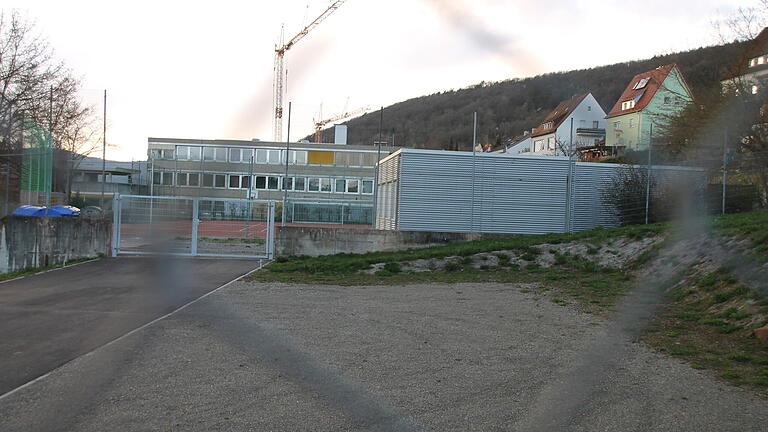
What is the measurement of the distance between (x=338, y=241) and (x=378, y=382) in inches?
546

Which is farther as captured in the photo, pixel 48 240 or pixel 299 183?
pixel 299 183

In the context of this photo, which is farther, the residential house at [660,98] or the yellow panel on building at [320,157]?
the yellow panel on building at [320,157]

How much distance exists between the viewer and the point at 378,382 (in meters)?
5.50

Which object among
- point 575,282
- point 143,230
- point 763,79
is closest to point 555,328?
point 575,282

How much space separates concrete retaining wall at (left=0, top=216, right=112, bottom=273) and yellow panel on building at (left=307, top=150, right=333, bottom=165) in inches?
1304

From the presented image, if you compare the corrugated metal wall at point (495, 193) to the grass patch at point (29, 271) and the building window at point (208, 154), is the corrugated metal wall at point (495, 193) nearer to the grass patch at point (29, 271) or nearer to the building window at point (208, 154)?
the building window at point (208, 154)

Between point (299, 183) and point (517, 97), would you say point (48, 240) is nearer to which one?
Result: point (517, 97)

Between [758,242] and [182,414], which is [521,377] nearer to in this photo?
[182,414]

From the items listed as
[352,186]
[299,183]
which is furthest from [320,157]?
[352,186]

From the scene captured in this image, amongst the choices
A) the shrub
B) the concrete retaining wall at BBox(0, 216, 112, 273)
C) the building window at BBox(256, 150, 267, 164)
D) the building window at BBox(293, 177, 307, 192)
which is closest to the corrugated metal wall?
the shrub

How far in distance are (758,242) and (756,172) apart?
882cm

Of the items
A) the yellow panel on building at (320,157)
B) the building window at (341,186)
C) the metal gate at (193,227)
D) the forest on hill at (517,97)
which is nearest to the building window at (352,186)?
the building window at (341,186)

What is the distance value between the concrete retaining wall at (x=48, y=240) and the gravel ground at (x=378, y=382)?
8.85 meters

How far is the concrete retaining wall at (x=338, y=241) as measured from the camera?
1920 cm
